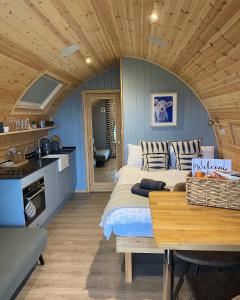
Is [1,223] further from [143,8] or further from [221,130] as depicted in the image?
[221,130]

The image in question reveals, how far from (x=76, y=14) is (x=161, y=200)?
166 centimetres

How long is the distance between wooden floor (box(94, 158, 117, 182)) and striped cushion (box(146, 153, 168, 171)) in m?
1.54

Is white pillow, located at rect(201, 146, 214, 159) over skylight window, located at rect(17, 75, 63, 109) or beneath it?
beneath

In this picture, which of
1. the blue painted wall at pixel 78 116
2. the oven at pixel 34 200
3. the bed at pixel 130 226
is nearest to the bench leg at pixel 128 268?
the bed at pixel 130 226

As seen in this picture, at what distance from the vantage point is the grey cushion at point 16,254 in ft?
5.95

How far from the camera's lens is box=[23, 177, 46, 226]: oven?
→ 112 inches

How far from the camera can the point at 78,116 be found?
495cm

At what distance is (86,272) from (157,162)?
1871mm

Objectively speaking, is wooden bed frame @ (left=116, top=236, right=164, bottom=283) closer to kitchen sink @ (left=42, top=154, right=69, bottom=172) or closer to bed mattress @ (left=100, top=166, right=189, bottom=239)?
bed mattress @ (left=100, top=166, right=189, bottom=239)

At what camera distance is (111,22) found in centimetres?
244

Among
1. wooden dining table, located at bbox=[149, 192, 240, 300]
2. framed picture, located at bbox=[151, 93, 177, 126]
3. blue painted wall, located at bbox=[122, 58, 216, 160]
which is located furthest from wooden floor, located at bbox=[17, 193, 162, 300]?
framed picture, located at bbox=[151, 93, 177, 126]

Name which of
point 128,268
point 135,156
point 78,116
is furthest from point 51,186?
point 128,268

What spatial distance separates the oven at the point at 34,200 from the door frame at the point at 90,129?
180 cm

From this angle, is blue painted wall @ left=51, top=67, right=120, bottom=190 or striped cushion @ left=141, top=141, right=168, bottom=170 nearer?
striped cushion @ left=141, top=141, right=168, bottom=170
